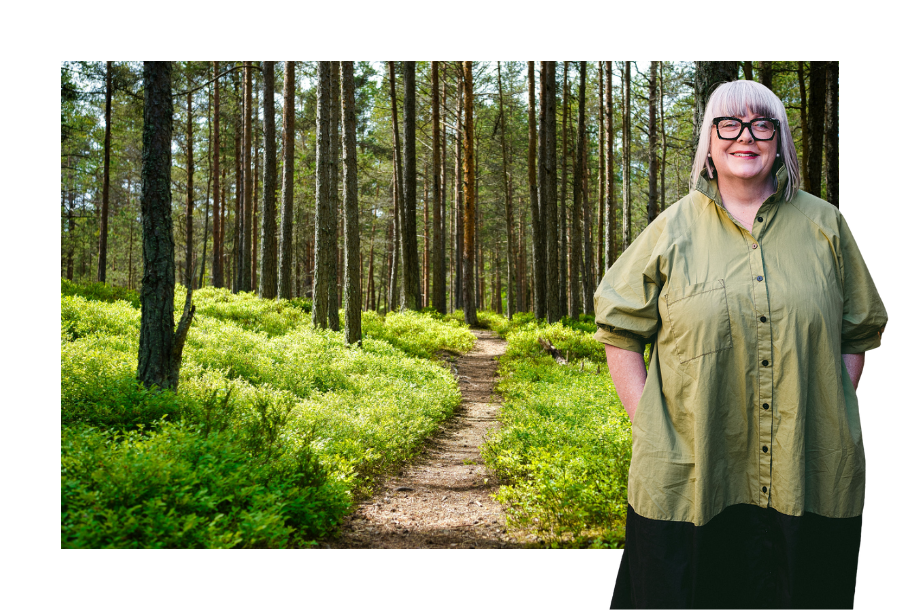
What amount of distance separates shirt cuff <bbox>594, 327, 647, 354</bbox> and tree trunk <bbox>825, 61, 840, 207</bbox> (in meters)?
4.46

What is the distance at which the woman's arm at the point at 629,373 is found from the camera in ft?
7.75

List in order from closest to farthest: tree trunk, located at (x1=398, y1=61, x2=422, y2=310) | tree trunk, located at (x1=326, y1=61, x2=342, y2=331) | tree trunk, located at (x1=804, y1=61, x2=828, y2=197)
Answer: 1. tree trunk, located at (x1=804, y1=61, x2=828, y2=197)
2. tree trunk, located at (x1=326, y1=61, x2=342, y2=331)
3. tree trunk, located at (x1=398, y1=61, x2=422, y2=310)

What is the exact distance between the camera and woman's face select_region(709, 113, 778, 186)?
2381 mm

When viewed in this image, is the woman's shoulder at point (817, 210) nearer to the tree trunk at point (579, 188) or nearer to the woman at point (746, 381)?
the woman at point (746, 381)

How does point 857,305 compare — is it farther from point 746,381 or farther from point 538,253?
point 538,253

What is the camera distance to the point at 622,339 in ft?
7.68

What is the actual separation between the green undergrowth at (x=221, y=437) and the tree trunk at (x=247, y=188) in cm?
1128

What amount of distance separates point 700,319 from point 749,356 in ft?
0.82

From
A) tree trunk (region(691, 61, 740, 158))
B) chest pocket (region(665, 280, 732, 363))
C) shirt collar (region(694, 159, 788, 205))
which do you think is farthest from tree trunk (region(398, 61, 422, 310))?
chest pocket (region(665, 280, 732, 363))

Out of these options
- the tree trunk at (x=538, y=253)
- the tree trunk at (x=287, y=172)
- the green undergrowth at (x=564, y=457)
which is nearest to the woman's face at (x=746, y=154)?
the green undergrowth at (x=564, y=457)

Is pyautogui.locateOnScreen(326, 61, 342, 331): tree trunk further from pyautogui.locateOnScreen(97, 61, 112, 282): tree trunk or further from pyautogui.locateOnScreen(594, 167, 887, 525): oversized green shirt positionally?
pyautogui.locateOnScreen(594, 167, 887, 525): oversized green shirt

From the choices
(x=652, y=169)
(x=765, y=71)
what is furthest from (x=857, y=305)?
(x=652, y=169)
